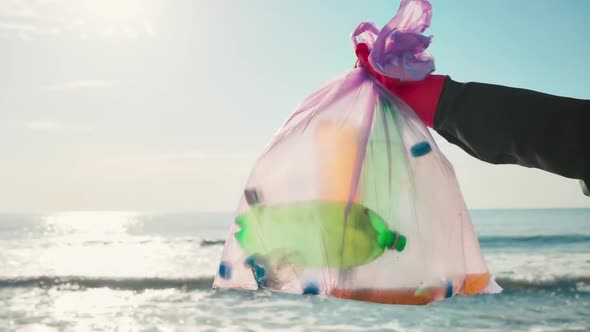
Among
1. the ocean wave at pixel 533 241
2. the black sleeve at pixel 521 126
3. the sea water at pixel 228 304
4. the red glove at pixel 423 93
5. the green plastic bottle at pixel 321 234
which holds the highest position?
the red glove at pixel 423 93

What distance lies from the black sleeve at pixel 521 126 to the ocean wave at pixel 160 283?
824 cm

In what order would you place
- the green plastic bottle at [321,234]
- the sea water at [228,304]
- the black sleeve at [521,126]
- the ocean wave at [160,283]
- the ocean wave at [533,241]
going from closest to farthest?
1. the black sleeve at [521,126]
2. the green plastic bottle at [321,234]
3. the sea water at [228,304]
4. the ocean wave at [160,283]
5. the ocean wave at [533,241]

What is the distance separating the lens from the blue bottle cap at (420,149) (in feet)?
4.66

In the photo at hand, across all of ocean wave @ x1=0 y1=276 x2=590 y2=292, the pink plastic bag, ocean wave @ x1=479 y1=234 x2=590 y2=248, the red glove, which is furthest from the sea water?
the red glove

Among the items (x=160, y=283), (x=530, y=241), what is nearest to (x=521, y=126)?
(x=160, y=283)

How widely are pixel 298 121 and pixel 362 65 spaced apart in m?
0.20

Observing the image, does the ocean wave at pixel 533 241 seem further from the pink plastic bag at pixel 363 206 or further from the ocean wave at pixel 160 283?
the pink plastic bag at pixel 363 206

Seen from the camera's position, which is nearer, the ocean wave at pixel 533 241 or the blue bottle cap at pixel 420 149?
the blue bottle cap at pixel 420 149

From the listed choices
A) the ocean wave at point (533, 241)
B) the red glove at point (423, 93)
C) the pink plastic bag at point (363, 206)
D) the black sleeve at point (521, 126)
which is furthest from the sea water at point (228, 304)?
the black sleeve at point (521, 126)

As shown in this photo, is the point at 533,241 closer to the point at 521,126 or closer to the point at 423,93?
the point at 423,93

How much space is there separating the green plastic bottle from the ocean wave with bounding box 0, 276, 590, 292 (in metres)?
7.96

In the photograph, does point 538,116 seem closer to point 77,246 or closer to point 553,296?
point 553,296

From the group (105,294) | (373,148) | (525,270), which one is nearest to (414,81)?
(373,148)

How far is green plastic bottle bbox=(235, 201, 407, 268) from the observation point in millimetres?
1360
